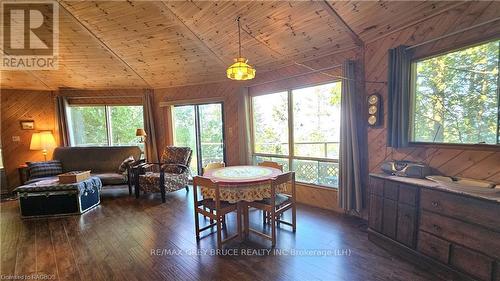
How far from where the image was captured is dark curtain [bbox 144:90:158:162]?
5.73 m

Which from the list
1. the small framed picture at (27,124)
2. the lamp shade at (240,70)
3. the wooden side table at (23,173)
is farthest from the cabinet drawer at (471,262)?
the small framed picture at (27,124)

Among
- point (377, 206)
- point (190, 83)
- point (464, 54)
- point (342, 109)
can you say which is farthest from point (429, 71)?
point (190, 83)

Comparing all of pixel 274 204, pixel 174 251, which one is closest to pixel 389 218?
pixel 274 204

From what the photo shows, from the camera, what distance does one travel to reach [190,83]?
5426mm

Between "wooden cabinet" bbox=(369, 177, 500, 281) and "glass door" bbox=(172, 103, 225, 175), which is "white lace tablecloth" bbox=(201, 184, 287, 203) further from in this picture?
"glass door" bbox=(172, 103, 225, 175)

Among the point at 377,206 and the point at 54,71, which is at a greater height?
the point at 54,71

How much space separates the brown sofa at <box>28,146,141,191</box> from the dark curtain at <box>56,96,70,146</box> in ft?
2.12

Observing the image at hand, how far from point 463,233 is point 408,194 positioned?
1.58 feet

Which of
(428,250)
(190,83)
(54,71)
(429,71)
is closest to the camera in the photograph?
(428,250)

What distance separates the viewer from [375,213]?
2617 mm

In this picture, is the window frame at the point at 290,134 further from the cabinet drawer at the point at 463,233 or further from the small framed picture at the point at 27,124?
the small framed picture at the point at 27,124

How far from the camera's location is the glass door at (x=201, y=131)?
17.7 ft

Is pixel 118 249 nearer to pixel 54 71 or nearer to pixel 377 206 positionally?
pixel 377 206

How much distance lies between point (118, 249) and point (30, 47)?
4255 millimetres
